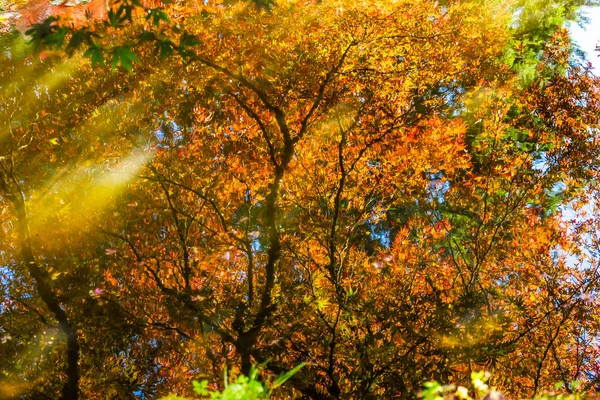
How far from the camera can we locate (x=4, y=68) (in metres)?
9.41

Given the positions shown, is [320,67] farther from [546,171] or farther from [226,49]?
[546,171]

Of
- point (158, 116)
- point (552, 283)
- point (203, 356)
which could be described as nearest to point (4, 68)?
point (158, 116)

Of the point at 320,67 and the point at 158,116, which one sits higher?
the point at 158,116

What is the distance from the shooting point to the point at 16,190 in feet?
30.0

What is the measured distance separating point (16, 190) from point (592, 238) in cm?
1220

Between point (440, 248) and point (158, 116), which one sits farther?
point (440, 248)

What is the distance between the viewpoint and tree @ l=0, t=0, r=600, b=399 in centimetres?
845

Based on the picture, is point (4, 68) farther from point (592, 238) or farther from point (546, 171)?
point (592, 238)

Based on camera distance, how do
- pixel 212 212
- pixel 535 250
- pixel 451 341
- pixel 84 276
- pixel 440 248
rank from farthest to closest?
pixel 440 248 → pixel 535 250 → pixel 212 212 → pixel 84 276 → pixel 451 341

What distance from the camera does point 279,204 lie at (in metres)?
11.5

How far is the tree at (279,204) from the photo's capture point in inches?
332

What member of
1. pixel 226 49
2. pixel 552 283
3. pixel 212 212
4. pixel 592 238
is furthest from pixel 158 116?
pixel 592 238

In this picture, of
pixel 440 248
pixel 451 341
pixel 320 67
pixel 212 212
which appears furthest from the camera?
pixel 440 248

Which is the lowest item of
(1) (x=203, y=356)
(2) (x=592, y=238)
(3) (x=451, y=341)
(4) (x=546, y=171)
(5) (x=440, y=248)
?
(3) (x=451, y=341)
